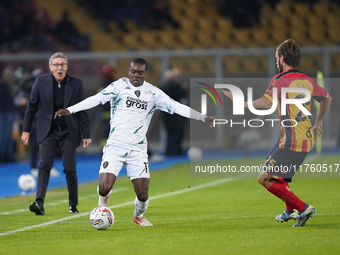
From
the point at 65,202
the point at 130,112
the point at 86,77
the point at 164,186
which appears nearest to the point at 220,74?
the point at 86,77

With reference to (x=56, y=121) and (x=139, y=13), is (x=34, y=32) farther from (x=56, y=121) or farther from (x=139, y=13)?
(x=56, y=121)

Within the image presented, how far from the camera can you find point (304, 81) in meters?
6.47

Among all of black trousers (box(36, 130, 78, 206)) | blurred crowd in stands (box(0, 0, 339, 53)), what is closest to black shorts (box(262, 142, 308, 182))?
black trousers (box(36, 130, 78, 206))

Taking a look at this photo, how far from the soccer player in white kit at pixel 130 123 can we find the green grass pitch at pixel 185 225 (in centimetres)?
57

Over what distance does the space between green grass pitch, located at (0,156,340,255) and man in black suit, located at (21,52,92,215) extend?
25.7 inches

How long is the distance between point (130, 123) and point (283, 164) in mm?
1769

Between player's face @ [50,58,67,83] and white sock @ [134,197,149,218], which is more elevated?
player's face @ [50,58,67,83]

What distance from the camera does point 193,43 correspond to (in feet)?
77.4

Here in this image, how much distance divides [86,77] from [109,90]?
43.9 ft

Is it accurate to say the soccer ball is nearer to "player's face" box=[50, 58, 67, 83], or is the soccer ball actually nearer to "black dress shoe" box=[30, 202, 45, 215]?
"black dress shoe" box=[30, 202, 45, 215]

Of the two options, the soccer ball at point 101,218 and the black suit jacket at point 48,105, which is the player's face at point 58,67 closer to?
the black suit jacket at point 48,105

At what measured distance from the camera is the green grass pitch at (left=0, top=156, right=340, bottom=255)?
554cm

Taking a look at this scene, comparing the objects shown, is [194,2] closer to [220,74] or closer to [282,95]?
[220,74]

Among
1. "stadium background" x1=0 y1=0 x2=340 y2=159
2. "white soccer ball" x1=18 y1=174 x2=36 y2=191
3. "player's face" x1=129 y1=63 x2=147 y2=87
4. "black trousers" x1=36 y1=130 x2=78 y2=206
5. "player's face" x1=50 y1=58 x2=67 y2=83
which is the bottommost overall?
"white soccer ball" x1=18 y1=174 x2=36 y2=191
